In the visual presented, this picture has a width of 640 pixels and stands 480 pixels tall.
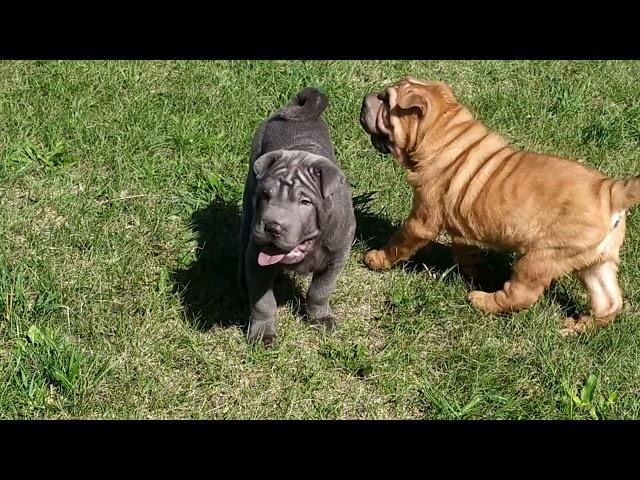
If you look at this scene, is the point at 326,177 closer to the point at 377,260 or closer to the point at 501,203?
the point at 501,203

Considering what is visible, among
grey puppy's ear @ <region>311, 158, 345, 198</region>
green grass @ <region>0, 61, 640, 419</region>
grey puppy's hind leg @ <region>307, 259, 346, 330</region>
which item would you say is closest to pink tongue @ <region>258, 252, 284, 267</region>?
grey puppy's ear @ <region>311, 158, 345, 198</region>

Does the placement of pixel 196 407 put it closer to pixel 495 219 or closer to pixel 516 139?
pixel 495 219

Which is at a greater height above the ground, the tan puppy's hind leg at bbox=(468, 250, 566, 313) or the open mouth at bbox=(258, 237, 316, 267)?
the open mouth at bbox=(258, 237, 316, 267)

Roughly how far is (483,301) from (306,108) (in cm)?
175

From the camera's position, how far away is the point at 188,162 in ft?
20.8

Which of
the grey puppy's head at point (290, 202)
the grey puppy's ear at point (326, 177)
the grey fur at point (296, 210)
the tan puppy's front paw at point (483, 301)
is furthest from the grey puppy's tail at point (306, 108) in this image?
the tan puppy's front paw at point (483, 301)

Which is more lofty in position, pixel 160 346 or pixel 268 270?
pixel 268 270

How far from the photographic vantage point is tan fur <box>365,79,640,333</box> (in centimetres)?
449

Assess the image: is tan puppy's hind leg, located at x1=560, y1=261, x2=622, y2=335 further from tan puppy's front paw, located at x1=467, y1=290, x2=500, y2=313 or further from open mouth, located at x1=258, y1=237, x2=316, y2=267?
open mouth, located at x1=258, y1=237, x2=316, y2=267

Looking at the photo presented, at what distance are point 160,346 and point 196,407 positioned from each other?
50 centimetres

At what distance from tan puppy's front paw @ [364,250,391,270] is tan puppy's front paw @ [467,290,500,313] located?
654mm

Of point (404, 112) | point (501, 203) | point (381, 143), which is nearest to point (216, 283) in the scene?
point (381, 143)

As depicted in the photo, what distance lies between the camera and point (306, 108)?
4.95 meters

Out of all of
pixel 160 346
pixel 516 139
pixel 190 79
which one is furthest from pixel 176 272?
pixel 516 139
